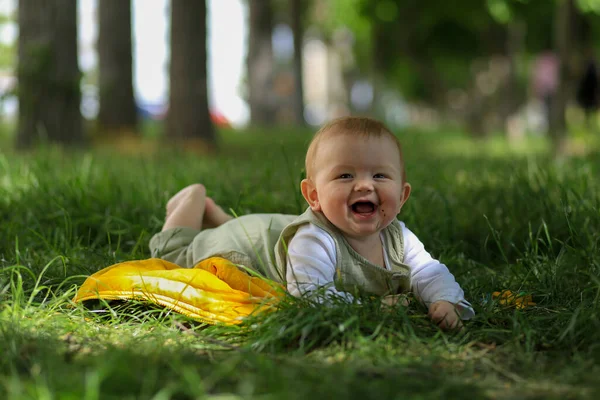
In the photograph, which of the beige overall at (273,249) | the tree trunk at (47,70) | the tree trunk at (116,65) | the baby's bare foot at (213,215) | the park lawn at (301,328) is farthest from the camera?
the tree trunk at (116,65)

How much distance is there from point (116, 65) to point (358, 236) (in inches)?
371

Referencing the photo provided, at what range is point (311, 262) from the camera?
2.78 m

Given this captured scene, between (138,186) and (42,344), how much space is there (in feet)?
8.22

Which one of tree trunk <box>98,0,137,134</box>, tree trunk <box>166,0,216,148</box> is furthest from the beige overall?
tree trunk <box>98,0,137,134</box>

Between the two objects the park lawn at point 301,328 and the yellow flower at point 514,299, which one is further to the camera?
the yellow flower at point 514,299

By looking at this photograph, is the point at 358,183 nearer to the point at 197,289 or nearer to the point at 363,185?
the point at 363,185

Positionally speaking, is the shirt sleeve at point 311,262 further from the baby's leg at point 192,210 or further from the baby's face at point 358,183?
the baby's leg at point 192,210

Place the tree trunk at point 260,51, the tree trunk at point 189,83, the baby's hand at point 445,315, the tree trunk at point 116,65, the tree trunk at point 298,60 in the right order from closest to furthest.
A: the baby's hand at point 445,315 < the tree trunk at point 189,83 < the tree trunk at point 116,65 < the tree trunk at point 298,60 < the tree trunk at point 260,51

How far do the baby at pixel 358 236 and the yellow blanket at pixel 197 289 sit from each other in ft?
0.39

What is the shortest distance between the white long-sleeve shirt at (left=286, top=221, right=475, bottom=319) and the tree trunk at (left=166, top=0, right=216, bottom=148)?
22.5ft

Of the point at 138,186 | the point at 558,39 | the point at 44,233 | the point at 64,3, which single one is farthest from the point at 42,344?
the point at 558,39

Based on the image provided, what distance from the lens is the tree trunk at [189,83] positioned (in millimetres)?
9625

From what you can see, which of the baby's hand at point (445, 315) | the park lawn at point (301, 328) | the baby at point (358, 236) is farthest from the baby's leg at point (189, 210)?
the baby's hand at point (445, 315)

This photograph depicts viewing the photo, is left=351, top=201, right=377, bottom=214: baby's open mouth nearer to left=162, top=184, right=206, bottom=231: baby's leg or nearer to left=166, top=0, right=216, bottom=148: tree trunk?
left=162, top=184, right=206, bottom=231: baby's leg
